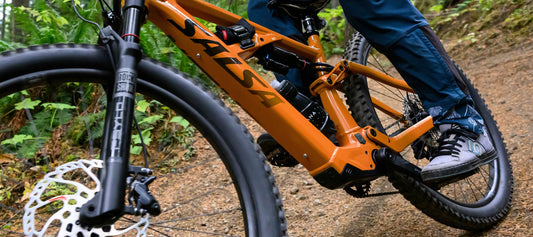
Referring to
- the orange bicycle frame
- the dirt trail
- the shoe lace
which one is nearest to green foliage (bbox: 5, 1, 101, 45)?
the dirt trail

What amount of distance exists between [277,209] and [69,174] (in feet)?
1.99

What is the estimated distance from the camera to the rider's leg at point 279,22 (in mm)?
2164

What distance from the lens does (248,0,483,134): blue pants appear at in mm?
1886

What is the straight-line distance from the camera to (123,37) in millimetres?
1185

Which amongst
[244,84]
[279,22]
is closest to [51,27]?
[279,22]

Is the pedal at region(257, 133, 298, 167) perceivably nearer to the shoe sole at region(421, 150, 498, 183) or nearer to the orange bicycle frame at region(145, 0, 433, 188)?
the orange bicycle frame at region(145, 0, 433, 188)

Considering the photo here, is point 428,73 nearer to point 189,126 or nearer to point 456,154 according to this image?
point 456,154

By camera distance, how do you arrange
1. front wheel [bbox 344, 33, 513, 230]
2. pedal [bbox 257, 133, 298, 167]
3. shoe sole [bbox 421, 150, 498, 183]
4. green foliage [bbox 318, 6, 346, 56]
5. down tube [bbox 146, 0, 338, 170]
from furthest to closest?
green foliage [bbox 318, 6, 346, 56] < pedal [bbox 257, 133, 298, 167] < front wheel [bbox 344, 33, 513, 230] < shoe sole [bbox 421, 150, 498, 183] < down tube [bbox 146, 0, 338, 170]

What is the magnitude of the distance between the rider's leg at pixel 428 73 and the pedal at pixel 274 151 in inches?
28.2

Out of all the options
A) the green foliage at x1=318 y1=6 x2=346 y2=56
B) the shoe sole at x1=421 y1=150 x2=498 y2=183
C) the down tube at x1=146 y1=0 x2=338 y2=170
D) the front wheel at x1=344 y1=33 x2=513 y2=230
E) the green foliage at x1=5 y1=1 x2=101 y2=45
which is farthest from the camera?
the green foliage at x1=318 y1=6 x2=346 y2=56

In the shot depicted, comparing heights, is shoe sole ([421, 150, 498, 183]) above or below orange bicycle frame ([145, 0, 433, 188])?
below

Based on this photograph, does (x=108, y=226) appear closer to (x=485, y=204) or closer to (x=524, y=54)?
(x=485, y=204)

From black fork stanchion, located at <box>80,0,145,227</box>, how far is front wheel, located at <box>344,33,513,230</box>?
1300mm

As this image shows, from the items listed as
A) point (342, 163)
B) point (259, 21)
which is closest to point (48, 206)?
point (342, 163)
